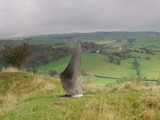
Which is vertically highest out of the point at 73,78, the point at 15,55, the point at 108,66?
the point at 15,55

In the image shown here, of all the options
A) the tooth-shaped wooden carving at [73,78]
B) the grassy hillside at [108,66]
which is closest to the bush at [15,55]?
the tooth-shaped wooden carving at [73,78]

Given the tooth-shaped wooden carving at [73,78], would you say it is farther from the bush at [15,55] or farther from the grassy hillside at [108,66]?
the grassy hillside at [108,66]

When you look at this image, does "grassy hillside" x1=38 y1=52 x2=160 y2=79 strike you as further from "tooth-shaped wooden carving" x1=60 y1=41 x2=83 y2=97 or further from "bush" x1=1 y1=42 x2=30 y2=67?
"tooth-shaped wooden carving" x1=60 y1=41 x2=83 y2=97

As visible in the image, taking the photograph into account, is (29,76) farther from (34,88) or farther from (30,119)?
(30,119)

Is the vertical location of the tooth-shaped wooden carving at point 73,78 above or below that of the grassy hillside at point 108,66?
above

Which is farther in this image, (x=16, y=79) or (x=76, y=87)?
(x=16, y=79)

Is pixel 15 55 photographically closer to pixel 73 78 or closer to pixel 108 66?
pixel 73 78

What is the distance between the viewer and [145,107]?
965 centimetres

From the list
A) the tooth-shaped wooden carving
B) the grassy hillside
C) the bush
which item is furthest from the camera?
the grassy hillside

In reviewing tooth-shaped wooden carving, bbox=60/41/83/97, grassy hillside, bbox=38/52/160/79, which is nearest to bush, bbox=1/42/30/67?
tooth-shaped wooden carving, bbox=60/41/83/97

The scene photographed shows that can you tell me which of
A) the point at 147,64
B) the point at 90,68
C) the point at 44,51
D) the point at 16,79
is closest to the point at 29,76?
the point at 16,79

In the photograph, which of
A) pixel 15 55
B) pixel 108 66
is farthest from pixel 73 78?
pixel 108 66

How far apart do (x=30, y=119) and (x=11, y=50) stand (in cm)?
1914

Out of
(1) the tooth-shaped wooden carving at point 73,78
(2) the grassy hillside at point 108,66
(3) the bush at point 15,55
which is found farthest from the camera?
(2) the grassy hillside at point 108,66
